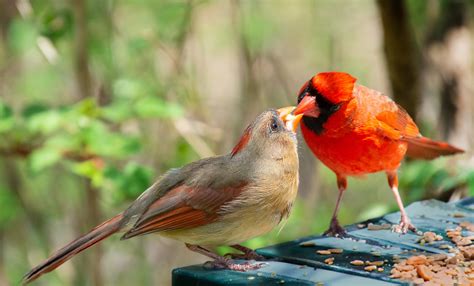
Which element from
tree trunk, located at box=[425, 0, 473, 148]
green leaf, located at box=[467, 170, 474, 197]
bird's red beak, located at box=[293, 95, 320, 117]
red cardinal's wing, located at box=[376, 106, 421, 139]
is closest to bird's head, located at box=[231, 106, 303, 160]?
bird's red beak, located at box=[293, 95, 320, 117]

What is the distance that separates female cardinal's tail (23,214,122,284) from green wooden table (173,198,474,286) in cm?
43

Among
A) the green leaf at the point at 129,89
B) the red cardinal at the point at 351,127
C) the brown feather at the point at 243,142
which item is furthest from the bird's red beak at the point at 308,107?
the green leaf at the point at 129,89

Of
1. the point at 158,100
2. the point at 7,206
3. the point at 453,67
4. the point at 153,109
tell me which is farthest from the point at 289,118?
the point at 7,206

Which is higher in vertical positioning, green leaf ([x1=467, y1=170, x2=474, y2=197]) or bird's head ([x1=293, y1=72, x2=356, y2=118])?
bird's head ([x1=293, y1=72, x2=356, y2=118])

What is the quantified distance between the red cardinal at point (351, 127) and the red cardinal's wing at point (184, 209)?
687mm

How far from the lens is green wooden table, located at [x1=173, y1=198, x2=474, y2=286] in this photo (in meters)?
3.06

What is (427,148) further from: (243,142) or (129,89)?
(129,89)

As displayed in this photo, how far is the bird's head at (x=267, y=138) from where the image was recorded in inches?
139

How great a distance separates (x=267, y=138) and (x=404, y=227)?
0.78 meters

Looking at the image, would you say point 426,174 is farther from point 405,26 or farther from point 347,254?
point 347,254

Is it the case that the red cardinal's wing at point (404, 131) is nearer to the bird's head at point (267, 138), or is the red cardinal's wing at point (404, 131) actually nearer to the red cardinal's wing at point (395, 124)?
the red cardinal's wing at point (395, 124)

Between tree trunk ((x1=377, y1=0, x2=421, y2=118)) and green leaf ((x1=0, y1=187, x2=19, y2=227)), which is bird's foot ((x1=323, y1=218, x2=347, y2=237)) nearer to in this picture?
tree trunk ((x1=377, y1=0, x2=421, y2=118))

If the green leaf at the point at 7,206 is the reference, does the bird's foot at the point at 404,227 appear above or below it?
above

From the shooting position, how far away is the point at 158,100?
5.20 metres
